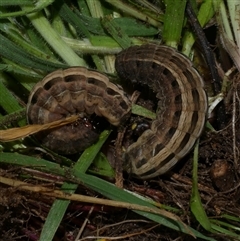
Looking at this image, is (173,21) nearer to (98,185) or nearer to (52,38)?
(52,38)

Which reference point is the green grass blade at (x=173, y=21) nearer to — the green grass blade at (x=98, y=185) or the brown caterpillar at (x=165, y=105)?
the brown caterpillar at (x=165, y=105)

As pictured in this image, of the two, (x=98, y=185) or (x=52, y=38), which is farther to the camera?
(x=52, y=38)

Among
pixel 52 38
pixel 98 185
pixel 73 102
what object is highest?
pixel 52 38

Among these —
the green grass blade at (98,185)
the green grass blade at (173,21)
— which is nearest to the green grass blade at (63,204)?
the green grass blade at (98,185)

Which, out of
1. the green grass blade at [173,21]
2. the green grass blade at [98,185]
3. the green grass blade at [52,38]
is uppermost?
the green grass blade at [52,38]

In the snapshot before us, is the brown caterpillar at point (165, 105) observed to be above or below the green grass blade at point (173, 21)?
below

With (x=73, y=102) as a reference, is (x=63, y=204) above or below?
below

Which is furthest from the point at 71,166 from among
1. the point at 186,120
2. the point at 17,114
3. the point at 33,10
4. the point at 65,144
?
the point at 33,10

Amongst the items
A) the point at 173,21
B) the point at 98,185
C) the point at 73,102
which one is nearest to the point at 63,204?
the point at 98,185

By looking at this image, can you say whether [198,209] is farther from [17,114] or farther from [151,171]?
[17,114]

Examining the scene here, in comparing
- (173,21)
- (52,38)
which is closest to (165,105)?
(173,21)

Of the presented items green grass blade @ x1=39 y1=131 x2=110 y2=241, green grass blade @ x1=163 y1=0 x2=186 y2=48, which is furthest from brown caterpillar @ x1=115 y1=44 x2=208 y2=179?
green grass blade @ x1=39 y1=131 x2=110 y2=241
